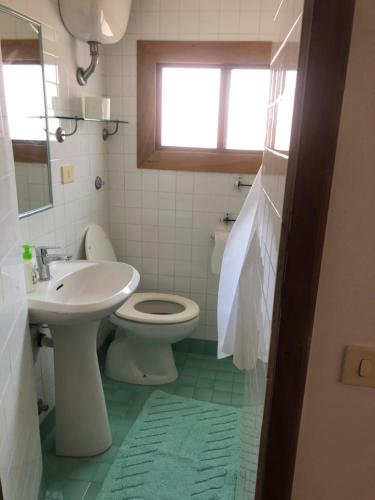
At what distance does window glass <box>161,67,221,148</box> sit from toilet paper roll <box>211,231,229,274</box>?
574 millimetres

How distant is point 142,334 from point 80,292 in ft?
1.84

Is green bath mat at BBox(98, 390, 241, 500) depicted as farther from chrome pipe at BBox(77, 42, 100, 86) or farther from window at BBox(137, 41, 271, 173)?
chrome pipe at BBox(77, 42, 100, 86)

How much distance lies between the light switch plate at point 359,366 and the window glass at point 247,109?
189 centimetres

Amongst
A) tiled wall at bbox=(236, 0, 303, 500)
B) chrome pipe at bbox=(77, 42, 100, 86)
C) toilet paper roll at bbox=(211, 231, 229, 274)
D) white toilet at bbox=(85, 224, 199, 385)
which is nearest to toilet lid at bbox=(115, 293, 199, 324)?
white toilet at bbox=(85, 224, 199, 385)

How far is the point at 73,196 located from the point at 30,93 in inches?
23.2

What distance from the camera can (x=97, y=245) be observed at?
2.41 meters

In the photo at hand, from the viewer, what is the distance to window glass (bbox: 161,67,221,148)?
2.47 metres

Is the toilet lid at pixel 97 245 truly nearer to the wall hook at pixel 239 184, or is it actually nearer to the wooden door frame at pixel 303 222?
the wall hook at pixel 239 184

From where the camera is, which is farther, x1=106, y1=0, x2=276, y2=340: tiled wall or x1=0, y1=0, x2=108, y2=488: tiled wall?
x1=106, y1=0, x2=276, y2=340: tiled wall

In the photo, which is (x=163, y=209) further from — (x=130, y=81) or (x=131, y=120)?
(x=130, y=81)

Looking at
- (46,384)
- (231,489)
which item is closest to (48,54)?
(46,384)

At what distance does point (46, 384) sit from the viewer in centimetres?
193

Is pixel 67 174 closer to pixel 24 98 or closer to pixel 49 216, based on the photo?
pixel 49 216

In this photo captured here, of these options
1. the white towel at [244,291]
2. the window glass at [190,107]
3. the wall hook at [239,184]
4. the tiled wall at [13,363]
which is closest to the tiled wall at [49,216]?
the tiled wall at [13,363]
